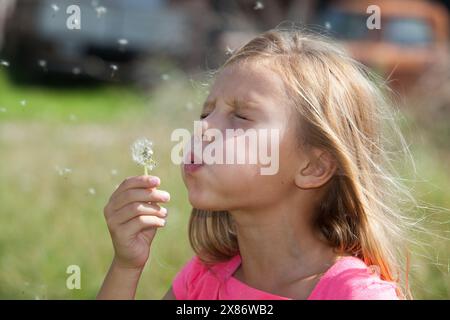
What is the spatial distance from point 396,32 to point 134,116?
11.6 ft

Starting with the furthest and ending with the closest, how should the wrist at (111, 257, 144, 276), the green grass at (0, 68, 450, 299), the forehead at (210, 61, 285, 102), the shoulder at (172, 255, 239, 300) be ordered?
Answer: the green grass at (0, 68, 450, 299) < the shoulder at (172, 255, 239, 300) < the wrist at (111, 257, 144, 276) < the forehead at (210, 61, 285, 102)

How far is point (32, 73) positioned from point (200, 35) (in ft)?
14.9

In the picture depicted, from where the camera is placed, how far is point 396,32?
31.9 ft

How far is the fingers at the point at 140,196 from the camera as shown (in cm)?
192

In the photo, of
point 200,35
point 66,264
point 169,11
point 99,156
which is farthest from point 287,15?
point 169,11

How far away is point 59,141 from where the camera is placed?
6.49m

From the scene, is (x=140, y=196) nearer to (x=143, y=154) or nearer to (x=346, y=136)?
(x=143, y=154)

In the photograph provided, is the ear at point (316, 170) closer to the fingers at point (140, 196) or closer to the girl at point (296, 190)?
the girl at point (296, 190)

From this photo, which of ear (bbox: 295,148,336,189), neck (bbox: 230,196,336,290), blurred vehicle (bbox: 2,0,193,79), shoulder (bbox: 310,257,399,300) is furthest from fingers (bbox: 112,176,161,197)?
blurred vehicle (bbox: 2,0,193,79)

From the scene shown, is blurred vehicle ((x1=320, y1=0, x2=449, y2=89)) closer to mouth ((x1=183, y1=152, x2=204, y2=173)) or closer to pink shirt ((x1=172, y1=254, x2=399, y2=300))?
pink shirt ((x1=172, y1=254, x2=399, y2=300))

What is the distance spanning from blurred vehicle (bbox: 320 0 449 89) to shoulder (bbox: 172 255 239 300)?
5178 mm

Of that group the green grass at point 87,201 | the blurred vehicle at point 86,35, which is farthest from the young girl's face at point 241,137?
the blurred vehicle at point 86,35

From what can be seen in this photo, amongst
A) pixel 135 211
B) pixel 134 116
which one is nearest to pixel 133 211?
pixel 135 211

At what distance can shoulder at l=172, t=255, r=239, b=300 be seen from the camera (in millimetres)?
2221
